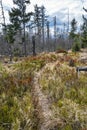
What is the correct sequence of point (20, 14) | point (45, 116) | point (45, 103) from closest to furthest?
1. point (45, 116)
2. point (45, 103)
3. point (20, 14)

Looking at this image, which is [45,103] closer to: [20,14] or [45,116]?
[45,116]

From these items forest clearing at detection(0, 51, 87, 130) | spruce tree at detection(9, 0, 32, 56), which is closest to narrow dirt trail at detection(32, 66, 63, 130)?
forest clearing at detection(0, 51, 87, 130)

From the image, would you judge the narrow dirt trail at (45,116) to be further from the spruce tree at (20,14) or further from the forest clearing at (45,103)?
the spruce tree at (20,14)

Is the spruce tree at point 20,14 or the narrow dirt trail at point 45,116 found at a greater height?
the spruce tree at point 20,14

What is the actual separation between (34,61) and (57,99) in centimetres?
951

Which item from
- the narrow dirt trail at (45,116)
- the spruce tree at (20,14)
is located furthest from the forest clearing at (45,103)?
the spruce tree at (20,14)

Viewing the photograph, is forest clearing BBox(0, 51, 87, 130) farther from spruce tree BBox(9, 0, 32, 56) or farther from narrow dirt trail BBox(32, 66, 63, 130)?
spruce tree BBox(9, 0, 32, 56)

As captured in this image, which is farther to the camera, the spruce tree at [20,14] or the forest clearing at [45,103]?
the spruce tree at [20,14]

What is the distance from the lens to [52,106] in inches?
340

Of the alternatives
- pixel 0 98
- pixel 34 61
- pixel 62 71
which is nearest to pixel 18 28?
pixel 34 61

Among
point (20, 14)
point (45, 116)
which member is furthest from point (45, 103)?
point (20, 14)

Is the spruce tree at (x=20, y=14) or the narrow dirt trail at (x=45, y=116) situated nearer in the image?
the narrow dirt trail at (x=45, y=116)

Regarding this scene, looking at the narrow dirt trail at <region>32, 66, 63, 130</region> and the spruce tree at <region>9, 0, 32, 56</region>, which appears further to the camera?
the spruce tree at <region>9, 0, 32, 56</region>

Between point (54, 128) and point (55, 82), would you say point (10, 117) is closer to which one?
point (54, 128)
